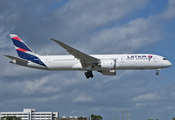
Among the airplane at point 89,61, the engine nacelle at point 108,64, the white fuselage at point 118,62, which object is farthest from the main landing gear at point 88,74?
the engine nacelle at point 108,64

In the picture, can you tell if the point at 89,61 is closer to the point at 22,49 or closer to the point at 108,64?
the point at 108,64

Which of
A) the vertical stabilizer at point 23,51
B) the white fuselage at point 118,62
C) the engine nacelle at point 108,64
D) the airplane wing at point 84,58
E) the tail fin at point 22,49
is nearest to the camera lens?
the airplane wing at point 84,58

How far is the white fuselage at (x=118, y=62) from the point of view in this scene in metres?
50.0

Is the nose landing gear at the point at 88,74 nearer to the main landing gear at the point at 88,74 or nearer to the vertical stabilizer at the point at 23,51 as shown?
the main landing gear at the point at 88,74

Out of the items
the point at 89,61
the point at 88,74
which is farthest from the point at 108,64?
the point at 88,74

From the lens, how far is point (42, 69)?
54094 millimetres

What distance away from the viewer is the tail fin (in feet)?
182

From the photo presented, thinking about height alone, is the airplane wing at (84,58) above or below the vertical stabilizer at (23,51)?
below

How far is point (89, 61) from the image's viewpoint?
167 ft

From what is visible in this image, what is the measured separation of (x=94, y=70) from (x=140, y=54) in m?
10.1

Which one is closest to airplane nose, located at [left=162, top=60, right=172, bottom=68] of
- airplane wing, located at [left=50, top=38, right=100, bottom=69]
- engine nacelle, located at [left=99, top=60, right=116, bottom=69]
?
engine nacelle, located at [left=99, top=60, right=116, bottom=69]

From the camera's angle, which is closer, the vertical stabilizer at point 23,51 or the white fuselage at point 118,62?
the white fuselage at point 118,62

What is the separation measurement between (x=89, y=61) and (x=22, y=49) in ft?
52.4

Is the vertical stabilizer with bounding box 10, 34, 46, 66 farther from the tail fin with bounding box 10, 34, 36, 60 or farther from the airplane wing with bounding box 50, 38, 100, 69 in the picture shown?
the airplane wing with bounding box 50, 38, 100, 69
